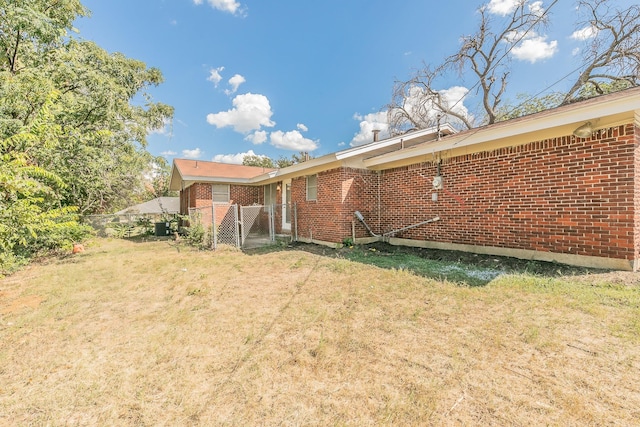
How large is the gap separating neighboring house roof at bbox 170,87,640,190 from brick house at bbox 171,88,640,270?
0.02 metres

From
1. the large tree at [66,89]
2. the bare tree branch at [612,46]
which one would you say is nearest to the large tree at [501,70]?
the bare tree branch at [612,46]

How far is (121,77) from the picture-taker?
12688 millimetres

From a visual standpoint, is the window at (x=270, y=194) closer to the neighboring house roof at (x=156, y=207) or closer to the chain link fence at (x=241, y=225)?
the chain link fence at (x=241, y=225)

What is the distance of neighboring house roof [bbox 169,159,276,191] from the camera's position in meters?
12.6

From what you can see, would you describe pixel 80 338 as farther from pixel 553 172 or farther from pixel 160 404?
pixel 553 172

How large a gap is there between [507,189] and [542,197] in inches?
25.4

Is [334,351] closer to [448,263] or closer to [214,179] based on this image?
[448,263]

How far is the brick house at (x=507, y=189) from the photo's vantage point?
4.55m

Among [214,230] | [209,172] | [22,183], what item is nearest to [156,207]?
[209,172]

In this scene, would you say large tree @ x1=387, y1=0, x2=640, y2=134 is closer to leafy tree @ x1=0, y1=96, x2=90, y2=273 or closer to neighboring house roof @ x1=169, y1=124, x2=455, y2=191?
neighboring house roof @ x1=169, y1=124, x2=455, y2=191

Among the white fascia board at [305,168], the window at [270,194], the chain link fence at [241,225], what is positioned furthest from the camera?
the window at [270,194]

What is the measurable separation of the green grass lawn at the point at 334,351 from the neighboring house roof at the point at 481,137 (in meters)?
2.57

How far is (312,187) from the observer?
973 cm

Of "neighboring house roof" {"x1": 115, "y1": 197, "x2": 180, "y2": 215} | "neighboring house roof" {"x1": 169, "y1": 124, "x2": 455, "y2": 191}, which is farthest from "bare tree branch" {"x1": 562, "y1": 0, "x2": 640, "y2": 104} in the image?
"neighboring house roof" {"x1": 115, "y1": 197, "x2": 180, "y2": 215}
